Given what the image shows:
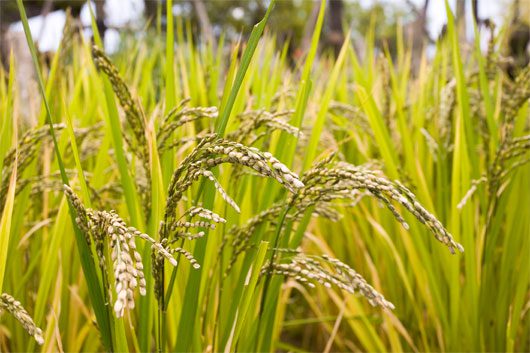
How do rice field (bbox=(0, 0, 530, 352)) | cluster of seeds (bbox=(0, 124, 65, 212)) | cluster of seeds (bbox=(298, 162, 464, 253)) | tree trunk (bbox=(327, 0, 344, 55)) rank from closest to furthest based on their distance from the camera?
cluster of seeds (bbox=(298, 162, 464, 253))
rice field (bbox=(0, 0, 530, 352))
cluster of seeds (bbox=(0, 124, 65, 212))
tree trunk (bbox=(327, 0, 344, 55))

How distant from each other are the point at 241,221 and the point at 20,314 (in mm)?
665

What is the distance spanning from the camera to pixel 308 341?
209cm

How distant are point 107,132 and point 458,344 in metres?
1.08

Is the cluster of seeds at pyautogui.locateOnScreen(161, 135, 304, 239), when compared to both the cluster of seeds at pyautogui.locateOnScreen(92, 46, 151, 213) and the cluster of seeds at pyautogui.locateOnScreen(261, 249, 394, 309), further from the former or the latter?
the cluster of seeds at pyautogui.locateOnScreen(92, 46, 151, 213)

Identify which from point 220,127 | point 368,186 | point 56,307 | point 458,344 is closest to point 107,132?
point 56,307

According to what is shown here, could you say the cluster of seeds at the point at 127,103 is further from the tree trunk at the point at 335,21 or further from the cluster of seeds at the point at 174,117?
the tree trunk at the point at 335,21

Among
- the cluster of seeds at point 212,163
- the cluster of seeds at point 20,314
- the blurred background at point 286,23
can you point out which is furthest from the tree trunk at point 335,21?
the cluster of seeds at point 20,314

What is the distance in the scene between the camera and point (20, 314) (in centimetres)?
75

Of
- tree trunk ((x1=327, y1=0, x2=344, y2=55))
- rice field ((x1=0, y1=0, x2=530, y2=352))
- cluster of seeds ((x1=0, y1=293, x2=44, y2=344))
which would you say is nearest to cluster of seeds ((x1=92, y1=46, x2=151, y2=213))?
rice field ((x1=0, y1=0, x2=530, y2=352))

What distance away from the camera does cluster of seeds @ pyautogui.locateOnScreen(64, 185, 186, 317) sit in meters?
0.57

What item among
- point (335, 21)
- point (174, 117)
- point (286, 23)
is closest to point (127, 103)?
point (174, 117)

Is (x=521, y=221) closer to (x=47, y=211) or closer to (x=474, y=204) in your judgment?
(x=474, y=204)

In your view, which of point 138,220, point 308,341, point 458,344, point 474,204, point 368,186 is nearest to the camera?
point 368,186

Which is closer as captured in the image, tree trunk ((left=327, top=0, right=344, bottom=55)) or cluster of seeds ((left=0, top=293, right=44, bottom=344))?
cluster of seeds ((left=0, top=293, right=44, bottom=344))
